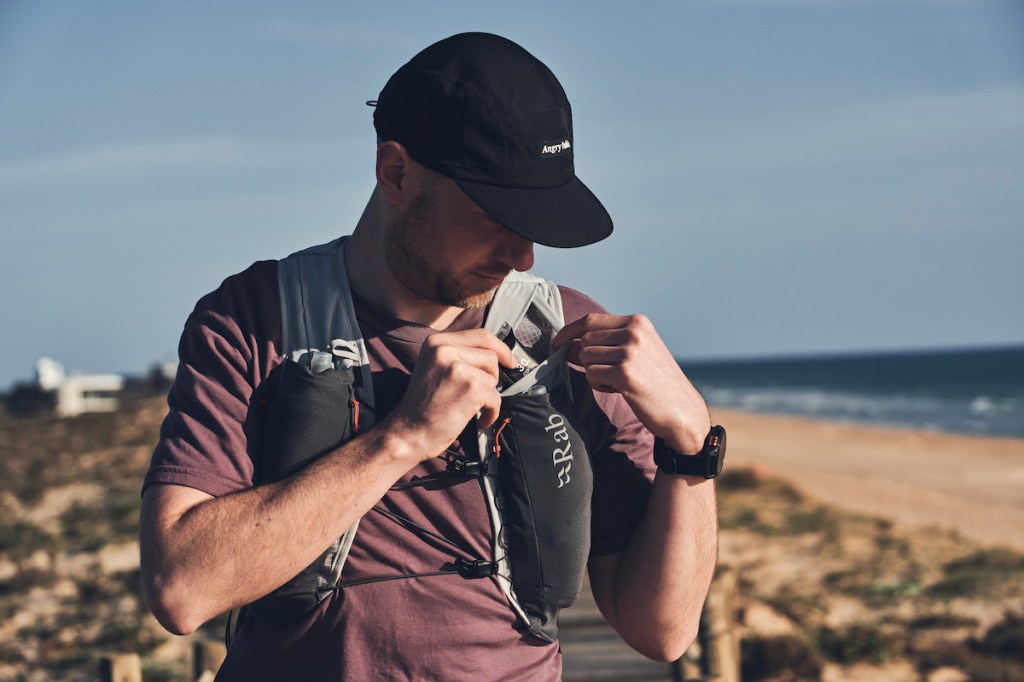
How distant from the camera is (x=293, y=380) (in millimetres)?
2061

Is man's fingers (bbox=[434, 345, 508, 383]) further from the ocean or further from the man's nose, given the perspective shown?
the ocean

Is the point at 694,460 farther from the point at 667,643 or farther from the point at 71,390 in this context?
the point at 71,390

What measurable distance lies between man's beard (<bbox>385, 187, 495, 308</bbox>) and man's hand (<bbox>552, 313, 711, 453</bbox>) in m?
0.23

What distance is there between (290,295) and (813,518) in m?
16.5

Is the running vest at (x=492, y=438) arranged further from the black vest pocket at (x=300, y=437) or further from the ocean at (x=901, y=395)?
the ocean at (x=901, y=395)

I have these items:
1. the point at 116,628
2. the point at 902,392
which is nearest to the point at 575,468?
the point at 116,628

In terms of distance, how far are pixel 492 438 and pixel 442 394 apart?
0.27 m

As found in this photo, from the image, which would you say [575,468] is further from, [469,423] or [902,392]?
[902,392]

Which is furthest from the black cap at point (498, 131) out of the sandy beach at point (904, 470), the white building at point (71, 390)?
the white building at point (71, 390)

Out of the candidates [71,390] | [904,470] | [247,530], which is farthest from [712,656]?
[71,390]

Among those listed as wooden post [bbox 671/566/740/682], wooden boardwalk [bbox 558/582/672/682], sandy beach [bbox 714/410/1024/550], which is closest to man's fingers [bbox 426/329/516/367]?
wooden post [bbox 671/566/740/682]

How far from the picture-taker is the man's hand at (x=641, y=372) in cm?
214

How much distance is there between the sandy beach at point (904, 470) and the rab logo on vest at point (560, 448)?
668 inches

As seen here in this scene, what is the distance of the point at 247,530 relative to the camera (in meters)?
1.89
